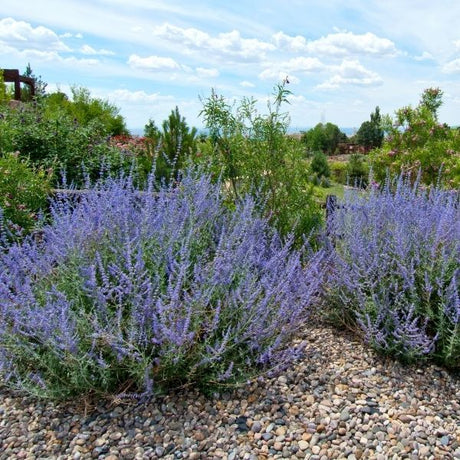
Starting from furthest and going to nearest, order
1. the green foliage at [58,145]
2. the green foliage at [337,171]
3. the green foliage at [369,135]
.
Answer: the green foliage at [369,135]
the green foliage at [337,171]
the green foliage at [58,145]

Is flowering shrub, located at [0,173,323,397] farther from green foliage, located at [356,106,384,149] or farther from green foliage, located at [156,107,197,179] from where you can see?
green foliage, located at [356,106,384,149]

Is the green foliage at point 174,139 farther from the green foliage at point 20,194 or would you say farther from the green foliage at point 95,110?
the green foliage at point 95,110

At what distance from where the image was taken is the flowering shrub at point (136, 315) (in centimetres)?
240

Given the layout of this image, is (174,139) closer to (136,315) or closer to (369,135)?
(136,315)

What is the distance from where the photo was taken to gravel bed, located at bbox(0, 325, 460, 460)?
7.54 feet

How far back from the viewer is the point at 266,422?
2.43m

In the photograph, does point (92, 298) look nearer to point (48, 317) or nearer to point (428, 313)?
point (48, 317)

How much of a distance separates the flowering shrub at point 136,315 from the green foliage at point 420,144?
5270mm

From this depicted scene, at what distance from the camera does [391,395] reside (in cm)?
265

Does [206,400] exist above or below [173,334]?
below

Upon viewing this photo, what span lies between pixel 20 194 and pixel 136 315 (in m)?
2.92

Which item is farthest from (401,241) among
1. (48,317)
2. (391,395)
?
(48,317)

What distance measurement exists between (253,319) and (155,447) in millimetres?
780

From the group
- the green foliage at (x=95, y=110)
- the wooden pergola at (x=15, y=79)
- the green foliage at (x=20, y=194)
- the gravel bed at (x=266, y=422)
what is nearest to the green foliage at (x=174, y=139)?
the green foliage at (x=20, y=194)
